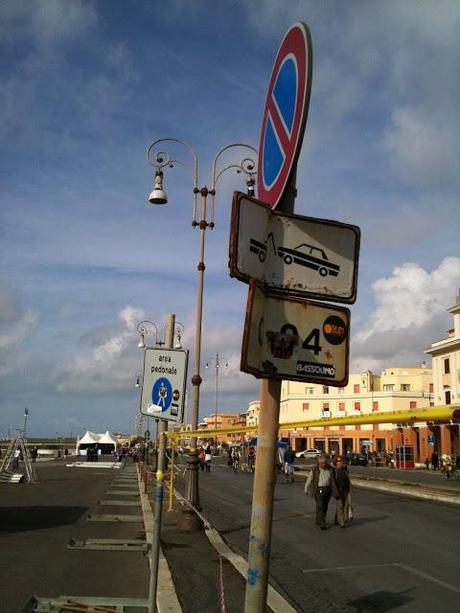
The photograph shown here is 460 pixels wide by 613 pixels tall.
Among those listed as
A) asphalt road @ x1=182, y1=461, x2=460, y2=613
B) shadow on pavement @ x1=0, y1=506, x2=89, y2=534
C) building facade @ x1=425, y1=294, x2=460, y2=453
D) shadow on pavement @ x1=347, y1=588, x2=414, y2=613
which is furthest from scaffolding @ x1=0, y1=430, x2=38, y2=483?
building facade @ x1=425, y1=294, x2=460, y2=453

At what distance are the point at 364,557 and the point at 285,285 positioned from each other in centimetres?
920

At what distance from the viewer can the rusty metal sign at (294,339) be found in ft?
9.21

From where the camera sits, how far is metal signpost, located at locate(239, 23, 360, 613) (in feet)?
9.41

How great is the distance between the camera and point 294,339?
9.58 ft

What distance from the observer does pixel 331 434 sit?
88375 millimetres

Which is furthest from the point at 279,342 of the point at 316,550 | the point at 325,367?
the point at 316,550

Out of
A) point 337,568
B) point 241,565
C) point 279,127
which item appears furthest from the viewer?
point 337,568

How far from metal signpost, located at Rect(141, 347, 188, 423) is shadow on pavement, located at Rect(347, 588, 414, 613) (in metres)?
3.51

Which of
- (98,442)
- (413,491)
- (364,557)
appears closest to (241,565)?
(364,557)

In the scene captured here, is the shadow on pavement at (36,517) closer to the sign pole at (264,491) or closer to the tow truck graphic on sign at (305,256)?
the sign pole at (264,491)

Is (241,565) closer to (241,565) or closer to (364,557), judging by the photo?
(241,565)

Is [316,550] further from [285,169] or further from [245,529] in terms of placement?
[285,169]

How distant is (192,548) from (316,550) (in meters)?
2.35

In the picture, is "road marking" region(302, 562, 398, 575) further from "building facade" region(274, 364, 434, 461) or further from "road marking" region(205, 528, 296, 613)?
"building facade" region(274, 364, 434, 461)
